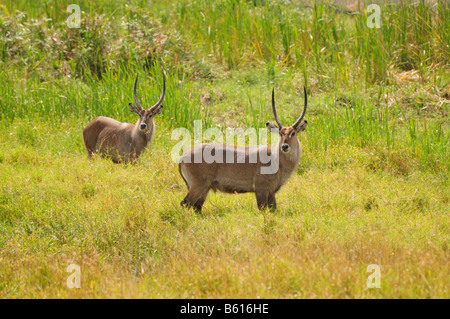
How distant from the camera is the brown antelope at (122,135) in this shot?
850 centimetres

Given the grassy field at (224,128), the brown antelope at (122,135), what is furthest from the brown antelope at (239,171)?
the brown antelope at (122,135)

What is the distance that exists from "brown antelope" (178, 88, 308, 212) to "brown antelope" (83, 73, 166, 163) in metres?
2.41

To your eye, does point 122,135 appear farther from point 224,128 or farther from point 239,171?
point 239,171

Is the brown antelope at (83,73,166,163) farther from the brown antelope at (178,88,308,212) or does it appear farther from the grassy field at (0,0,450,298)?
the brown antelope at (178,88,308,212)

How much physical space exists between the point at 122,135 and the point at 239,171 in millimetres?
3124

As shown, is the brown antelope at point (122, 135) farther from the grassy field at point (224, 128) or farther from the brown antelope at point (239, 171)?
the brown antelope at point (239, 171)

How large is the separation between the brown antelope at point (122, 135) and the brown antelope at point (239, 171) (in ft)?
7.91

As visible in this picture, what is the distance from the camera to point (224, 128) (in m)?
9.25

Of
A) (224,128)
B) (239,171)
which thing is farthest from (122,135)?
(239,171)

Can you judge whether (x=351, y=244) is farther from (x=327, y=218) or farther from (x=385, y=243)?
(x=327, y=218)

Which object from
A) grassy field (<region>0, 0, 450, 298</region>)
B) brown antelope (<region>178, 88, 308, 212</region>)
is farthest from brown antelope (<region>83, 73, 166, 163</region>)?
brown antelope (<region>178, 88, 308, 212</region>)

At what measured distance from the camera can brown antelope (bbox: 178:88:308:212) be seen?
609 cm

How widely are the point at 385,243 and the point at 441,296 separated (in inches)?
37.8

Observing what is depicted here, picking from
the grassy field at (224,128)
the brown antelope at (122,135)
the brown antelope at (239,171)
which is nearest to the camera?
the grassy field at (224,128)
